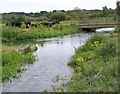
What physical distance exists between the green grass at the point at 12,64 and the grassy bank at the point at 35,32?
1573 centimetres

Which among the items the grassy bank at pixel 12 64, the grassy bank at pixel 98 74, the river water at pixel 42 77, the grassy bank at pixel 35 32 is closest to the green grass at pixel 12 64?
the grassy bank at pixel 12 64

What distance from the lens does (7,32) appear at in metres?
41.5

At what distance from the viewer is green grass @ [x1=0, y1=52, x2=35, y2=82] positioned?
1760 centimetres

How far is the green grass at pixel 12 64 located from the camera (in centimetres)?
1760

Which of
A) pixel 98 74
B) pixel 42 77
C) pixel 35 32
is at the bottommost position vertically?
pixel 35 32

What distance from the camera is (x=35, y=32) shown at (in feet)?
159

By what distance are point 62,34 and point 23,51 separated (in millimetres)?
25137

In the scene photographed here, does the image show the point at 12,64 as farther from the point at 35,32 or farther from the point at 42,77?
the point at 35,32

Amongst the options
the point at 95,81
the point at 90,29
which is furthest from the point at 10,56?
the point at 90,29

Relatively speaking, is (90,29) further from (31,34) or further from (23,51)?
(23,51)

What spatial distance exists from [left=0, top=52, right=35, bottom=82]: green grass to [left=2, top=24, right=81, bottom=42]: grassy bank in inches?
619

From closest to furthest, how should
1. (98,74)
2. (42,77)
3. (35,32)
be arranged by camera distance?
1. (98,74)
2. (42,77)
3. (35,32)

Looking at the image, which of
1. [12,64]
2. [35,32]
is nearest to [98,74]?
[12,64]

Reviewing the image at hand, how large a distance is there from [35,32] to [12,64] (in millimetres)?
28289
